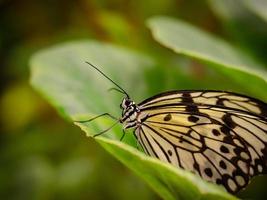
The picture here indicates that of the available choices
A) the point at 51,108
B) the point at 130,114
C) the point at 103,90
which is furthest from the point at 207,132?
the point at 51,108

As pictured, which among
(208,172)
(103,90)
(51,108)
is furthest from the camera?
(51,108)

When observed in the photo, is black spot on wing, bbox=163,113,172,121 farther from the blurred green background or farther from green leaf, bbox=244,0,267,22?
the blurred green background

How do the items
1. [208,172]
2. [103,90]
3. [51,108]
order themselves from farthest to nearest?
[51,108], [103,90], [208,172]

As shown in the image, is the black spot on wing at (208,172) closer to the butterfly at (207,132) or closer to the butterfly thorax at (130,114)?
the butterfly at (207,132)

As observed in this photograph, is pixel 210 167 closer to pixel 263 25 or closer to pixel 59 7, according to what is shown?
pixel 263 25

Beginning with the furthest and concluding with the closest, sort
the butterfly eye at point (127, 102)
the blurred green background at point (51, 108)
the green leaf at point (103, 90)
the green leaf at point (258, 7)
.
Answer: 1. the blurred green background at point (51, 108)
2. the green leaf at point (258, 7)
3. the butterfly eye at point (127, 102)
4. the green leaf at point (103, 90)

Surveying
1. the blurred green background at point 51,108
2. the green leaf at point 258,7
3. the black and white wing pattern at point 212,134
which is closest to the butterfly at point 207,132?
the black and white wing pattern at point 212,134

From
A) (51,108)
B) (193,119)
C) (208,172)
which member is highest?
(51,108)

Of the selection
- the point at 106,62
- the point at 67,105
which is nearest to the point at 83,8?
the point at 106,62

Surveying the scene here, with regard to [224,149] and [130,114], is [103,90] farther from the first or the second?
[224,149]
